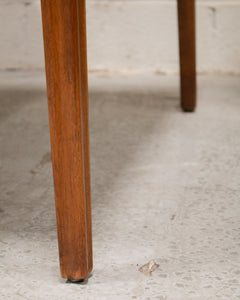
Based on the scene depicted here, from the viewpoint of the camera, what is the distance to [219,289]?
585mm

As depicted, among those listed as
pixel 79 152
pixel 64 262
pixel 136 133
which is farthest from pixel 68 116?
pixel 136 133

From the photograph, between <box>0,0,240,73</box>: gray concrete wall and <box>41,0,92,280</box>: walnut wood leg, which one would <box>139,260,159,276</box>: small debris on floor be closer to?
<box>41,0,92,280</box>: walnut wood leg

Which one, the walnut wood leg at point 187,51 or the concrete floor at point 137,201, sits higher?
the walnut wood leg at point 187,51

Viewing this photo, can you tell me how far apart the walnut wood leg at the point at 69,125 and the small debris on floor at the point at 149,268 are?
0.07m

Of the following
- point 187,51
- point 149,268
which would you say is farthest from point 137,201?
point 187,51

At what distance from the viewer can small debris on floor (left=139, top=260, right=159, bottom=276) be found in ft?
2.05

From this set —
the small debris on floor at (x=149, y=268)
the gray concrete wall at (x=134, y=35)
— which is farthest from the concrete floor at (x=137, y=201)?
the gray concrete wall at (x=134, y=35)

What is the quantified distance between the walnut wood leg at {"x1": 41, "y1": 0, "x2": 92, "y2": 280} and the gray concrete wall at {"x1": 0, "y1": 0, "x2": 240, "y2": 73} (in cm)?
147

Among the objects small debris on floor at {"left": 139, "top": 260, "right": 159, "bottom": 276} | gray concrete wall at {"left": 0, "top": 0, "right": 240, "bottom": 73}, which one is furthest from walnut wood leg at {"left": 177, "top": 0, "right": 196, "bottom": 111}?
small debris on floor at {"left": 139, "top": 260, "right": 159, "bottom": 276}

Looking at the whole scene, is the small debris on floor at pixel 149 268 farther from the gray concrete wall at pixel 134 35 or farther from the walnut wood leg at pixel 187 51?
the gray concrete wall at pixel 134 35

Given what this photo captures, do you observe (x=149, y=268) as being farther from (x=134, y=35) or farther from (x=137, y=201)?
(x=134, y=35)

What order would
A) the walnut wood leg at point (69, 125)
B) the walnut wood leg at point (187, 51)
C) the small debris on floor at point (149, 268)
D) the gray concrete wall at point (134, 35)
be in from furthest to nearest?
1. the gray concrete wall at point (134, 35)
2. the walnut wood leg at point (187, 51)
3. the small debris on floor at point (149, 268)
4. the walnut wood leg at point (69, 125)

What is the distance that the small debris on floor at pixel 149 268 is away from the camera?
0.62m

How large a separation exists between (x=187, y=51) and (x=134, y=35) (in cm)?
68
